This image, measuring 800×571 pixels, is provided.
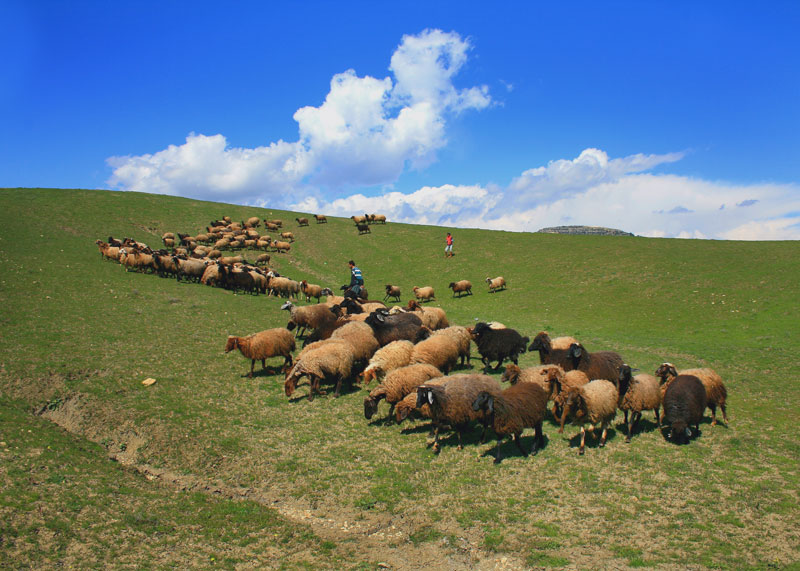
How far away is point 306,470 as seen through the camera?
8688mm

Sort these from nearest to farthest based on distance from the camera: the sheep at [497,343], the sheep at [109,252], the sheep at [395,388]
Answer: the sheep at [395,388]
the sheep at [497,343]
the sheep at [109,252]

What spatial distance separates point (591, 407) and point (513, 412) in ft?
6.30

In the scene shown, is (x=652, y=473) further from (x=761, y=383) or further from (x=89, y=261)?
(x=89, y=261)

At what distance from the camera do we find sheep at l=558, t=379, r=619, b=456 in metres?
9.45

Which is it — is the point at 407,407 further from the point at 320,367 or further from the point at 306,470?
the point at 320,367

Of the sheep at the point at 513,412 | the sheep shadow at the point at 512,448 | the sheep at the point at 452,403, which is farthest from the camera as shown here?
the sheep at the point at 452,403

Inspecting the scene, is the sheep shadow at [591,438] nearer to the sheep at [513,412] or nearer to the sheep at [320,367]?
the sheep at [513,412]

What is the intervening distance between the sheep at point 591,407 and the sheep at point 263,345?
886cm

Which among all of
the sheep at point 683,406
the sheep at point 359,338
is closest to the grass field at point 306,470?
the sheep at point 683,406

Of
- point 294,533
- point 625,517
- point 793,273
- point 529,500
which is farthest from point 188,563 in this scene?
point 793,273

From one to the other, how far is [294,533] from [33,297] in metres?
19.2

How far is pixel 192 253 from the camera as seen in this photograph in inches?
1345

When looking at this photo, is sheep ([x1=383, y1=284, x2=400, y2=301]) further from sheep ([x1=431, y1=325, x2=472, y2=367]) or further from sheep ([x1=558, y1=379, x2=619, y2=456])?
sheep ([x1=558, y1=379, x2=619, y2=456])

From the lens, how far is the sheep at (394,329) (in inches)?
591
